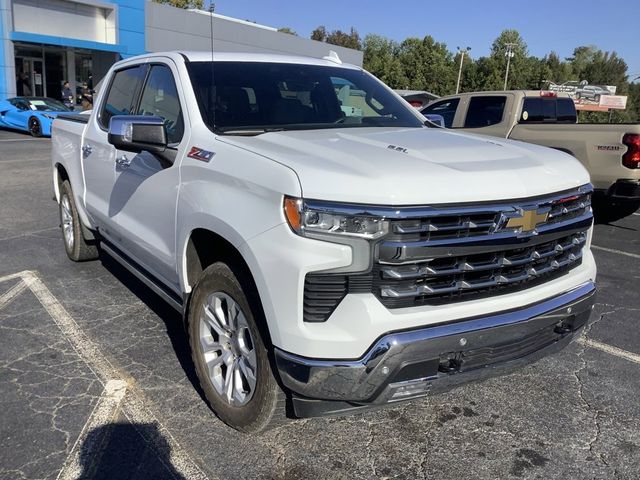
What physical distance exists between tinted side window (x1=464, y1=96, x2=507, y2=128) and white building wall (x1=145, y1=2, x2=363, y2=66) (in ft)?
72.6

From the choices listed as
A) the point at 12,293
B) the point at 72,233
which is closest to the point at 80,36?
the point at 72,233

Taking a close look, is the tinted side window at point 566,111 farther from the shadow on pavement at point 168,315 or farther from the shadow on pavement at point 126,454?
the shadow on pavement at point 126,454

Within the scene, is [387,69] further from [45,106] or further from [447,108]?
[447,108]

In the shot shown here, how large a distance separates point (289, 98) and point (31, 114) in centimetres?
1735

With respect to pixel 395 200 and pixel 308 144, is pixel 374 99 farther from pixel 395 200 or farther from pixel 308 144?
pixel 395 200

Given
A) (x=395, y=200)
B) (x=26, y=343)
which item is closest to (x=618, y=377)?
(x=395, y=200)

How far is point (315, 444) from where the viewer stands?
10.0 ft

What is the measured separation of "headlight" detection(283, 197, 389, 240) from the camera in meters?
2.45

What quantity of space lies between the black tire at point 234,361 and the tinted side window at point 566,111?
8625 millimetres

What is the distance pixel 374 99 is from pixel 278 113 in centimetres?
96

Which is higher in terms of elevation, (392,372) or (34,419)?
(392,372)

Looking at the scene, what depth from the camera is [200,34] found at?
33531 mm

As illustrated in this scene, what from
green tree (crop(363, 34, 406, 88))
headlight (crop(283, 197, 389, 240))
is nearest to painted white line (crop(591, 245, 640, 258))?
headlight (crop(283, 197, 389, 240))

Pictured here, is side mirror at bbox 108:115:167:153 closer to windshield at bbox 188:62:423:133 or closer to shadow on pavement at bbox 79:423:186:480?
windshield at bbox 188:62:423:133
